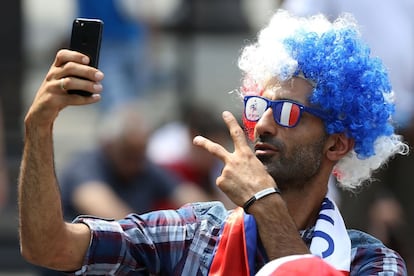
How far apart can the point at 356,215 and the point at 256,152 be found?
3023mm

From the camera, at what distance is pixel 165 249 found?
449 centimetres

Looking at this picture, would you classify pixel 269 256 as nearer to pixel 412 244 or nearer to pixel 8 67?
pixel 412 244

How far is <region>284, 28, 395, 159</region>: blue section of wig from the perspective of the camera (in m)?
4.65

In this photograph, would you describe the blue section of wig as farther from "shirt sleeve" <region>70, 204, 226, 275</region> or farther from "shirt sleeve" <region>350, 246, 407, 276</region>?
"shirt sleeve" <region>70, 204, 226, 275</region>

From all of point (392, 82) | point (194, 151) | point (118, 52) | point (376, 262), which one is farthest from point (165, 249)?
point (118, 52)

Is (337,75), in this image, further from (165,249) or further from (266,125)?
(165,249)

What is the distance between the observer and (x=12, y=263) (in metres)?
8.88

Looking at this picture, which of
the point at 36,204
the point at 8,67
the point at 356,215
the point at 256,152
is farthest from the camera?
the point at 8,67

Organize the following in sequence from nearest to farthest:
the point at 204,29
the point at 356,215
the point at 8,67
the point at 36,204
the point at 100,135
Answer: the point at 36,204 < the point at 356,215 < the point at 100,135 < the point at 8,67 < the point at 204,29

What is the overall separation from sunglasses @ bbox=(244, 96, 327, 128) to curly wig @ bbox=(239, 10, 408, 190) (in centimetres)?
7

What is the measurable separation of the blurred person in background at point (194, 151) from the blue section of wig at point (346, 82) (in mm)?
4084

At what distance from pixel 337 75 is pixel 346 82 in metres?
0.06

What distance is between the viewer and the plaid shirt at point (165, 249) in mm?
4418

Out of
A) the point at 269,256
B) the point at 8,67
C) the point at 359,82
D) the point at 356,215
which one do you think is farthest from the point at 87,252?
the point at 8,67
